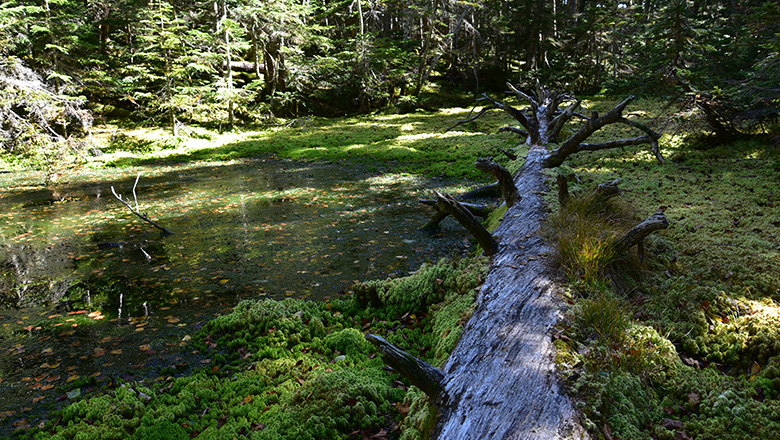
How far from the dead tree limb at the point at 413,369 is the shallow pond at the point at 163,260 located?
2503 millimetres

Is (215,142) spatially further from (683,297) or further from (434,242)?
(683,297)

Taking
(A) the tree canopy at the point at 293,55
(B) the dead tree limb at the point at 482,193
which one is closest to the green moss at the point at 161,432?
(B) the dead tree limb at the point at 482,193

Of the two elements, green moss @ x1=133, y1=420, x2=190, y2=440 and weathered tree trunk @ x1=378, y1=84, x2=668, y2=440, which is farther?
green moss @ x1=133, y1=420, x2=190, y2=440

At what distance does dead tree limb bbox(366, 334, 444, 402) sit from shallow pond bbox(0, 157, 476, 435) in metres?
2.50

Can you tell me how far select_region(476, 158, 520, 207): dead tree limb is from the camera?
5.42 m

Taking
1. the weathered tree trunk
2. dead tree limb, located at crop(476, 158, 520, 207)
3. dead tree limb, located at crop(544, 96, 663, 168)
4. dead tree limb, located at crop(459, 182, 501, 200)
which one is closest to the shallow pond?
dead tree limb, located at crop(459, 182, 501, 200)

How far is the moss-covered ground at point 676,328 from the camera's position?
2.28 metres

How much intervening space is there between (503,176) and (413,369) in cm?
385

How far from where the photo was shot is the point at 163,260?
6.79 meters

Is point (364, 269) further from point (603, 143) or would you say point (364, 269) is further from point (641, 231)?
point (603, 143)

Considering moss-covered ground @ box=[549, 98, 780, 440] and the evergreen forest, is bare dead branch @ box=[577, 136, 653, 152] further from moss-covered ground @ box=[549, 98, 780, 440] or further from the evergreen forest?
moss-covered ground @ box=[549, 98, 780, 440]

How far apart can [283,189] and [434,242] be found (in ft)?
20.0

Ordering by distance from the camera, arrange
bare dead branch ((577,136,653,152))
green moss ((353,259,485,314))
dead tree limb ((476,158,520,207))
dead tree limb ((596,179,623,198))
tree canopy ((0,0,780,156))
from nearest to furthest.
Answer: green moss ((353,259,485,314)), dead tree limb ((596,179,623,198)), dead tree limb ((476,158,520,207)), bare dead branch ((577,136,653,152)), tree canopy ((0,0,780,156))

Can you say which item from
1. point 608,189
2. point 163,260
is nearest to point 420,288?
point 608,189
